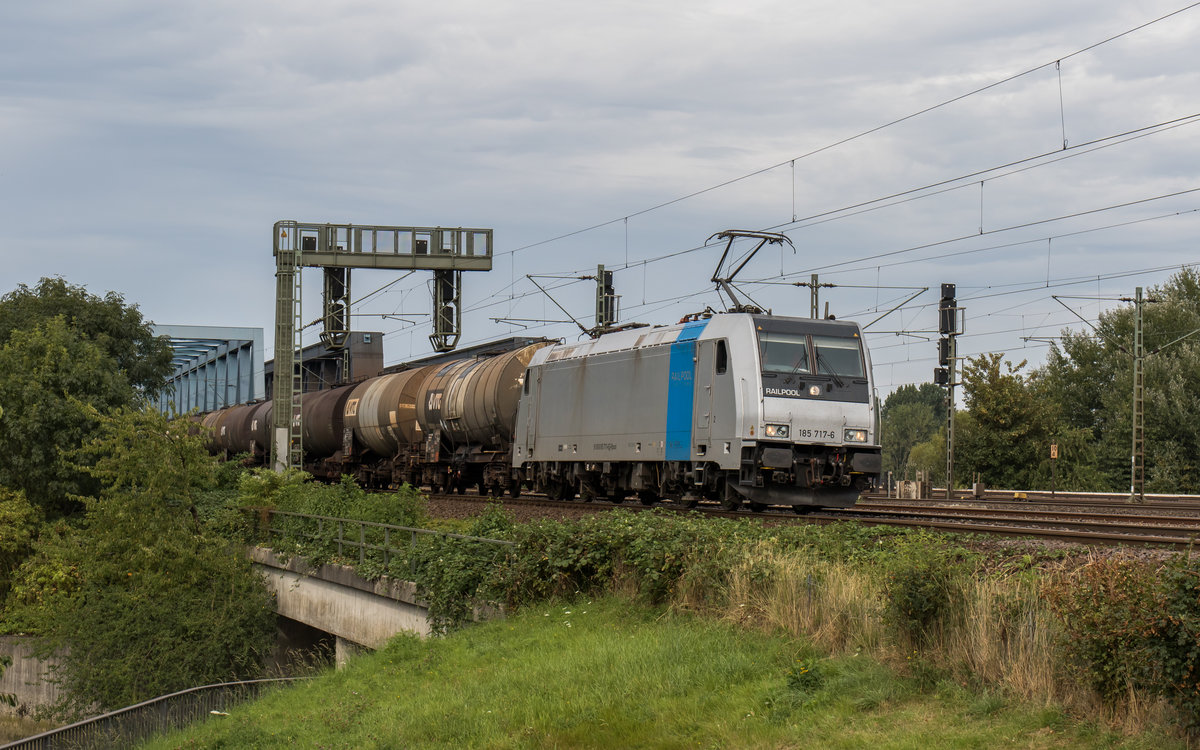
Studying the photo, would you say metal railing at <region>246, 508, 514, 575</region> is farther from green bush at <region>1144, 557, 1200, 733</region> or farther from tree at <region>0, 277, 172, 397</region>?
tree at <region>0, 277, 172, 397</region>

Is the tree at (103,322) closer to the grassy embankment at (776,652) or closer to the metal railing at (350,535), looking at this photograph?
the metal railing at (350,535)

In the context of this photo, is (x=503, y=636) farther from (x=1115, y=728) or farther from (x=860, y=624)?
(x=1115, y=728)

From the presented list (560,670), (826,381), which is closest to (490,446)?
(826,381)

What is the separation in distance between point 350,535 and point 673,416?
21.6ft

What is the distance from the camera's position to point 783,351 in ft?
66.1

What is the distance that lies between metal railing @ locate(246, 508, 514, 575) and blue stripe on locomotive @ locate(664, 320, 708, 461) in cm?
505

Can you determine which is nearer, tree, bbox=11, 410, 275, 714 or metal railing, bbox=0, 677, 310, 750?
metal railing, bbox=0, 677, 310, 750

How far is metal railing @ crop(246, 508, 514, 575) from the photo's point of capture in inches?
728

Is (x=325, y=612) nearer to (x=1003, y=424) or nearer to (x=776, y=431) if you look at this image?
(x=776, y=431)

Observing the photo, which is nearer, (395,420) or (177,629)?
(177,629)

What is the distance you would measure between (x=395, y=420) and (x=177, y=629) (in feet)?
40.2

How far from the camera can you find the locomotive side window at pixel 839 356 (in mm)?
20438

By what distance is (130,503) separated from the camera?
26000 millimetres

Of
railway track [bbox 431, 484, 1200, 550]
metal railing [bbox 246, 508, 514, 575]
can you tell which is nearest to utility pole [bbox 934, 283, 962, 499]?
railway track [bbox 431, 484, 1200, 550]
